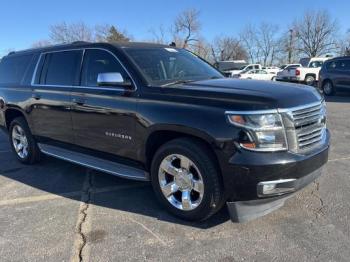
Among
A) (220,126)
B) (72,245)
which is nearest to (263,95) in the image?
(220,126)

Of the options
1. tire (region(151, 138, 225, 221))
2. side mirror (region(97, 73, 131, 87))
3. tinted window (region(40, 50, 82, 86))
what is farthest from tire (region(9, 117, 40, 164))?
tire (region(151, 138, 225, 221))

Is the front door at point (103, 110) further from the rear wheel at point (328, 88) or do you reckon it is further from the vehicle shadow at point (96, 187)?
the rear wheel at point (328, 88)

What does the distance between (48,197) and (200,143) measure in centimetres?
230

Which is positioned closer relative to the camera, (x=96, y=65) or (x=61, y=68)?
(x=96, y=65)

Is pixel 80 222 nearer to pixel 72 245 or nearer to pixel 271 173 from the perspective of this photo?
pixel 72 245

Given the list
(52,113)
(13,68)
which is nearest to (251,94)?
(52,113)

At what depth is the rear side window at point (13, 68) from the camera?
645 centimetres

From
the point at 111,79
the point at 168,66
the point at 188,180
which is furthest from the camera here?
the point at 168,66

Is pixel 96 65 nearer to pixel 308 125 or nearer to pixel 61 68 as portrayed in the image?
pixel 61 68

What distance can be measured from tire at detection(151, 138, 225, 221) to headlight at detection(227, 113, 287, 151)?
450 millimetres

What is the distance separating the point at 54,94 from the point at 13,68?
1824 mm

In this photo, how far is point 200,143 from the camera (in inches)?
151

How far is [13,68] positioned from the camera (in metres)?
6.79

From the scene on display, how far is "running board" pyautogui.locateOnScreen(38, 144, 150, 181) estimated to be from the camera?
446 cm
